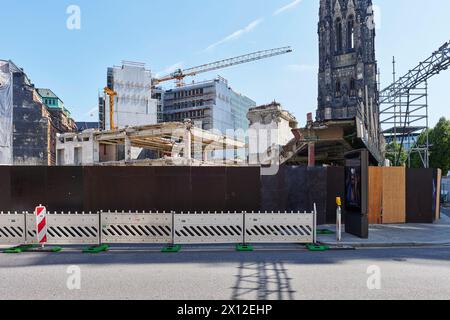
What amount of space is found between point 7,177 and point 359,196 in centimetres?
1486

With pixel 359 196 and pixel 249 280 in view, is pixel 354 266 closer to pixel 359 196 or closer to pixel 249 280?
pixel 249 280

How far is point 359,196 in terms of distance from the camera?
1115cm

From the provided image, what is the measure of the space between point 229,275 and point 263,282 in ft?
2.87

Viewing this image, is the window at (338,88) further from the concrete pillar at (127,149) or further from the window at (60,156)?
the window at (60,156)

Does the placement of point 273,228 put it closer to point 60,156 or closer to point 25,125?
point 25,125

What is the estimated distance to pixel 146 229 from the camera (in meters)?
10.3

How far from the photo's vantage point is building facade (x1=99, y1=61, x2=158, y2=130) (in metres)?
79.4

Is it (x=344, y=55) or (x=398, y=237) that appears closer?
(x=398, y=237)

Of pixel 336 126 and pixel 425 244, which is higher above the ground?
pixel 336 126

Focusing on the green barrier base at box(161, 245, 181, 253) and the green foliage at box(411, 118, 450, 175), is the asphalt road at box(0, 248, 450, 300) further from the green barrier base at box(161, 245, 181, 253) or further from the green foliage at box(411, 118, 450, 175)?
the green foliage at box(411, 118, 450, 175)

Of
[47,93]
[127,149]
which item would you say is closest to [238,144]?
[127,149]

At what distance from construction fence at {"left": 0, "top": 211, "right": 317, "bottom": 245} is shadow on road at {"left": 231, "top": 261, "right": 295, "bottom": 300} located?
2194 millimetres

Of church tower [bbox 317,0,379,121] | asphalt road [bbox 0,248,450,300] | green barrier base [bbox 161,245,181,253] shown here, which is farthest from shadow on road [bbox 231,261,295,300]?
church tower [bbox 317,0,379,121]
